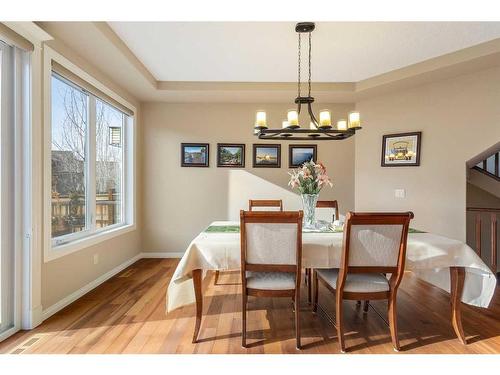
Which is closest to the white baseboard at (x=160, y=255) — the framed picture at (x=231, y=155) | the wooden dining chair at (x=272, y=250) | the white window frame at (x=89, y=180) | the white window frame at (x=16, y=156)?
the white window frame at (x=89, y=180)

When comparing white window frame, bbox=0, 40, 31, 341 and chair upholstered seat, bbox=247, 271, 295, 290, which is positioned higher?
white window frame, bbox=0, 40, 31, 341

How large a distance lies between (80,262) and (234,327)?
5.75 feet

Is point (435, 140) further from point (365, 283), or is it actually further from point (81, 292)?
point (81, 292)

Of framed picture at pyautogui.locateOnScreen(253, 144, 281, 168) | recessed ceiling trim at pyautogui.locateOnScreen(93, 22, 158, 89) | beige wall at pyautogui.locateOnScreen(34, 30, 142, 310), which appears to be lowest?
beige wall at pyautogui.locateOnScreen(34, 30, 142, 310)

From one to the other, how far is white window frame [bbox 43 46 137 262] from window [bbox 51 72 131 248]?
0.05 ft

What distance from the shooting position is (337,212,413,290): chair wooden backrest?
181 centimetres

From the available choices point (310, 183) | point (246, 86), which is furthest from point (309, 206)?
point (246, 86)

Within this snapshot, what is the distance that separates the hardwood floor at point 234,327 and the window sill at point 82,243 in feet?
1.67

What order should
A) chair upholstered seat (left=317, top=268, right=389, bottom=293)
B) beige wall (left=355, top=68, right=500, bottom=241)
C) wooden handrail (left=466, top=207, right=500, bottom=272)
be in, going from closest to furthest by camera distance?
1. chair upholstered seat (left=317, top=268, right=389, bottom=293)
2. beige wall (left=355, top=68, right=500, bottom=241)
3. wooden handrail (left=466, top=207, right=500, bottom=272)

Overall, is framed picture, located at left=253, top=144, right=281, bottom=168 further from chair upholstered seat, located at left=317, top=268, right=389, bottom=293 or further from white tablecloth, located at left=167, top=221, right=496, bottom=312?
chair upholstered seat, located at left=317, top=268, right=389, bottom=293

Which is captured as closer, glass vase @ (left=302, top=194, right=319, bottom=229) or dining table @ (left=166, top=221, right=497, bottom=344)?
dining table @ (left=166, top=221, right=497, bottom=344)

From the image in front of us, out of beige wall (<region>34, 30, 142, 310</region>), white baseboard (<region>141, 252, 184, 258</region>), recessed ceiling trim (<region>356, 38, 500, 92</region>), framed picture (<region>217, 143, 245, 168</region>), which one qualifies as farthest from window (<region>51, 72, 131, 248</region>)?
recessed ceiling trim (<region>356, 38, 500, 92</region>)

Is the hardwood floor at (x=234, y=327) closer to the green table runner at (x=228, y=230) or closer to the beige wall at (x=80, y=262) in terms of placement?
the beige wall at (x=80, y=262)
